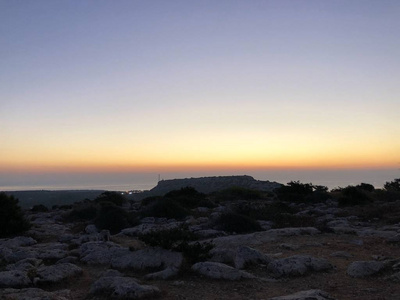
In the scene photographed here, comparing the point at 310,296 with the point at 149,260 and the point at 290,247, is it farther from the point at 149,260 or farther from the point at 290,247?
the point at 290,247

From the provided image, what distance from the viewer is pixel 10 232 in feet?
51.3

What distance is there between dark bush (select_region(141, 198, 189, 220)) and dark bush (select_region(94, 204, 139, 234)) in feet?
5.99

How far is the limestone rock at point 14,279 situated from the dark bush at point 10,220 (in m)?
8.77

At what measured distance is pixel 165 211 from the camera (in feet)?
66.6

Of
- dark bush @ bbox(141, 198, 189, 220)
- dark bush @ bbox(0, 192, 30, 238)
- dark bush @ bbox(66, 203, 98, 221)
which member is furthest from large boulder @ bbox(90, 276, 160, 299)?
dark bush @ bbox(66, 203, 98, 221)

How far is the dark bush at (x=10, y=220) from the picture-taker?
51.3ft

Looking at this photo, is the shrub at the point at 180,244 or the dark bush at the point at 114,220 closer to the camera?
the shrub at the point at 180,244

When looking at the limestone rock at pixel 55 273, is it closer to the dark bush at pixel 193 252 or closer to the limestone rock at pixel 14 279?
the limestone rock at pixel 14 279

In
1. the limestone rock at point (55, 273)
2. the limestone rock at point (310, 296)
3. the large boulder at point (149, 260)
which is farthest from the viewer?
the large boulder at point (149, 260)

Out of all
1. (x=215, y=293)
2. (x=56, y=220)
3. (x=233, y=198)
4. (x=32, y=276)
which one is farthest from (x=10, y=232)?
(x=233, y=198)

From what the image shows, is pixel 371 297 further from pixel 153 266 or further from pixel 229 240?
pixel 229 240

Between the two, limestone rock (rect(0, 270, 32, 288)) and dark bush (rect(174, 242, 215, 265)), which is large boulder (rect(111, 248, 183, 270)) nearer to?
dark bush (rect(174, 242, 215, 265))

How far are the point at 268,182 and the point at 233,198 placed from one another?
796 inches

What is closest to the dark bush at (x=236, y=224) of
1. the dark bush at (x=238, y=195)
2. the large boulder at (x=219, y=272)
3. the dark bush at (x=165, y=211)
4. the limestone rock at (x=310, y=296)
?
the dark bush at (x=165, y=211)
